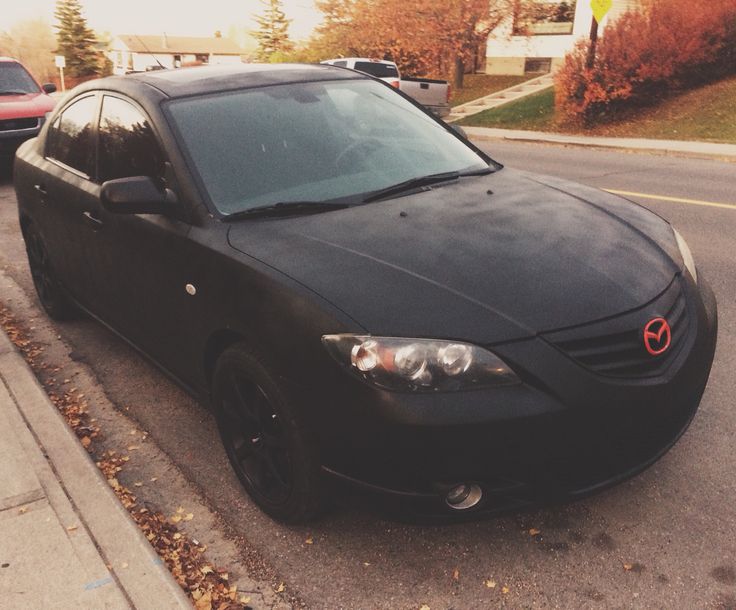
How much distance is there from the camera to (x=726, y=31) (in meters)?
19.6

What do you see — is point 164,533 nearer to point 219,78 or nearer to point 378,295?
point 378,295

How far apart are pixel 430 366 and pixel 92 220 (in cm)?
253

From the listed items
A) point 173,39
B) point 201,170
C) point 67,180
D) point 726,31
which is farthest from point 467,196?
point 173,39

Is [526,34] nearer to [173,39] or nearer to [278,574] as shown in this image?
[278,574]

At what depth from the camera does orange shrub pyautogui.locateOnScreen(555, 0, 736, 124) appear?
59.8 ft

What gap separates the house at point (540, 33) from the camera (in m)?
28.0

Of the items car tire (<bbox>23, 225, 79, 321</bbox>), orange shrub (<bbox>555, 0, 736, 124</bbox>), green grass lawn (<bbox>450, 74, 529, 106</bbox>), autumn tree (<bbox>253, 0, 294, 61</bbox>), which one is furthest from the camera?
autumn tree (<bbox>253, 0, 294, 61</bbox>)

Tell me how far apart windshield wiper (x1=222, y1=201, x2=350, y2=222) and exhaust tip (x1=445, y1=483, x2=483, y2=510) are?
1359mm

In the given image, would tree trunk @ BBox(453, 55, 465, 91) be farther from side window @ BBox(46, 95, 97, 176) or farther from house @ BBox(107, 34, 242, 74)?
house @ BBox(107, 34, 242, 74)

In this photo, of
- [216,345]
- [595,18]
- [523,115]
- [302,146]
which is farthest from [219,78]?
[523,115]

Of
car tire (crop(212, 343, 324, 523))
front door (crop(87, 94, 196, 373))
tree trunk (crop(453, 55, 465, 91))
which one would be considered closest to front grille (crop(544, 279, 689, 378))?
car tire (crop(212, 343, 324, 523))

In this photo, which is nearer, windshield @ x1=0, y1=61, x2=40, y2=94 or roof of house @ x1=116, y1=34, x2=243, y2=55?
windshield @ x1=0, y1=61, x2=40, y2=94

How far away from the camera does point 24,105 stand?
12.0 meters

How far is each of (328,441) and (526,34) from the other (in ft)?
96.5
